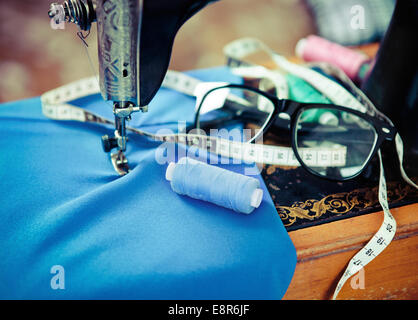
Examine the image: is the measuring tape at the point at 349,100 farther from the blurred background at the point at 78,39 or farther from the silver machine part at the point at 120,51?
the blurred background at the point at 78,39

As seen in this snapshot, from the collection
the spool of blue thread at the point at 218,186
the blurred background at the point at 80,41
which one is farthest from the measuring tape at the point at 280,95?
the blurred background at the point at 80,41

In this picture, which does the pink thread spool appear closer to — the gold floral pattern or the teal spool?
the teal spool

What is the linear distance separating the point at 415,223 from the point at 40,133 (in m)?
0.62

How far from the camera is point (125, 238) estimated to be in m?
0.48

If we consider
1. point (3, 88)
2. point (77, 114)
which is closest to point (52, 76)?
point (3, 88)

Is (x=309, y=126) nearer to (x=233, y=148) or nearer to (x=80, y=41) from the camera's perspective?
(x=233, y=148)

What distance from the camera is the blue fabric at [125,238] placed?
1.44ft

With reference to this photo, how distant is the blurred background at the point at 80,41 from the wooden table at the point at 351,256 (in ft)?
2.99

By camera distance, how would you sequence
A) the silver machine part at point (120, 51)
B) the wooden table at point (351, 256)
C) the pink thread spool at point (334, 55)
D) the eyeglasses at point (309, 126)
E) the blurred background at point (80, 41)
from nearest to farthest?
the silver machine part at point (120, 51) < the wooden table at point (351, 256) < the eyeglasses at point (309, 126) < the pink thread spool at point (334, 55) < the blurred background at point (80, 41)

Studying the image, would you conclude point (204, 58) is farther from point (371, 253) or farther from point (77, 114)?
point (371, 253)

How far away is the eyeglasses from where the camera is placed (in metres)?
0.63

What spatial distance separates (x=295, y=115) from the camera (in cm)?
65

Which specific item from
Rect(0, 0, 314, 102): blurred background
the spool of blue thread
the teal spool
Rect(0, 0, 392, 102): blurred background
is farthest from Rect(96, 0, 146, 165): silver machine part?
Rect(0, 0, 314, 102): blurred background

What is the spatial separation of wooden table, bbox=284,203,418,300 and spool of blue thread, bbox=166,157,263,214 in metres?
0.09
